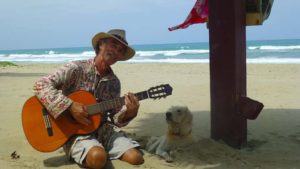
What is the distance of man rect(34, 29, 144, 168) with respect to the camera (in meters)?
4.02

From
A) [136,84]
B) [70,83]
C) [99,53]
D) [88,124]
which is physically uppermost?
[99,53]

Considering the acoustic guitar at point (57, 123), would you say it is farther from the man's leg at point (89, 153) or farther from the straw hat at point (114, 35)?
the straw hat at point (114, 35)

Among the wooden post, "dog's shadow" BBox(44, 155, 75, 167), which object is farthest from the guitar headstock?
"dog's shadow" BBox(44, 155, 75, 167)

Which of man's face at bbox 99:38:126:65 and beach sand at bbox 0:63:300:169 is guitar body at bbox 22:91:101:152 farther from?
man's face at bbox 99:38:126:65

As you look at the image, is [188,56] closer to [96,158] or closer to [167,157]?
[167,157]

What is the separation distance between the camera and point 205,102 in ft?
27.3

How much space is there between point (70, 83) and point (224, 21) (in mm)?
1794

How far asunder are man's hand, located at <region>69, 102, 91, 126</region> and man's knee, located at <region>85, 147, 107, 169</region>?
1.01 feet

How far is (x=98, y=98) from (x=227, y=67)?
1449 millimetres

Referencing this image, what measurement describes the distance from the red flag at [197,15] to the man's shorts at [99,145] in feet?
7.94

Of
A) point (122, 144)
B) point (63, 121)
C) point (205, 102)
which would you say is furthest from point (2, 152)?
point (205, 102)

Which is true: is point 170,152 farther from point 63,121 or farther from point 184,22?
point 184,22

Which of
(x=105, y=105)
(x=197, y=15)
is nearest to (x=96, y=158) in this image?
(x=105, y=105)

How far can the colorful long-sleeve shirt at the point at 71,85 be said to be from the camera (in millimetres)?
4020
